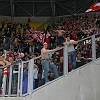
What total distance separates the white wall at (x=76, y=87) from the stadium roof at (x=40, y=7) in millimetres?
19082

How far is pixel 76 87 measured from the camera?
35.9ft

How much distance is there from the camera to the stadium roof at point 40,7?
2994cm

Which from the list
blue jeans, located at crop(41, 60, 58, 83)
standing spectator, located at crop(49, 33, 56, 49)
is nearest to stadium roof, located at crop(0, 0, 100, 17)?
standing spectator, located at crop(49, 33, 56, 49)

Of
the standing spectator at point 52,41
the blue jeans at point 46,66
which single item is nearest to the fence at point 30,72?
the blue jeans at point 46,66

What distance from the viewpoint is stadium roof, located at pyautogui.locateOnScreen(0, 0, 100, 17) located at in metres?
29.9

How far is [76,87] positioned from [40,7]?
70.1 ft

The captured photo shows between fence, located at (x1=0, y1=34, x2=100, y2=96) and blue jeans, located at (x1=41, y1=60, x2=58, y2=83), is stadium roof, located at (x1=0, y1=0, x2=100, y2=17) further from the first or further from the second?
blue jeans, located at (x1=41, y1=60, x2=58, y2=83)

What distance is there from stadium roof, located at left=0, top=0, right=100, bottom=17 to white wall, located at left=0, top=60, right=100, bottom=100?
1908cm

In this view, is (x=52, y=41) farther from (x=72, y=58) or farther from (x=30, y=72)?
(x=30, y=72)

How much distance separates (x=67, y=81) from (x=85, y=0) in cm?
1967

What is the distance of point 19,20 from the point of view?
31.7 metres

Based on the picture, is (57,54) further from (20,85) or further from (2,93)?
(2,93)

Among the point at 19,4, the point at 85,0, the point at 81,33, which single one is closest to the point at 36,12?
the point at 19,4

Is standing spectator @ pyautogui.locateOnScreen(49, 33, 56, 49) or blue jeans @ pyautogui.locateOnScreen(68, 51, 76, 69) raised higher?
standing spectator @ pyautogui.locateOnScreen(49, 33, 56, 49)
